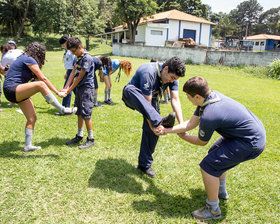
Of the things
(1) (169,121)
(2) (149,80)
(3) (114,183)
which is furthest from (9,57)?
(1) (169,121)

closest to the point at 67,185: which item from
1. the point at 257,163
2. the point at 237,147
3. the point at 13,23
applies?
the point at 237,147

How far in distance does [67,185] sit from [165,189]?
1.56 m

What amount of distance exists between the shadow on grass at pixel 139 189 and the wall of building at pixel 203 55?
2041cm

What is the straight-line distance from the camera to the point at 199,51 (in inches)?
955

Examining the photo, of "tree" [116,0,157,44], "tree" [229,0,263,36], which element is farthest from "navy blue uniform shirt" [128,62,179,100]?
"tree" [229,0,263,36]

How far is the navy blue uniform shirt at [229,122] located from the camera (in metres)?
2.51

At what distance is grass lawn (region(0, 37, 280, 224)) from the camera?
9.91 ft

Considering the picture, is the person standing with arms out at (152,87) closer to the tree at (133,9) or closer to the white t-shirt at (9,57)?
the white t-shirt at (9,57)

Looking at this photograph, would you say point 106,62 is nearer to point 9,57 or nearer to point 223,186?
point 9,57

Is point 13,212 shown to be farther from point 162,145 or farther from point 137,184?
point 162,145

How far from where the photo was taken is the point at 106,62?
7.95 m

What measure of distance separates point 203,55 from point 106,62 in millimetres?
18762

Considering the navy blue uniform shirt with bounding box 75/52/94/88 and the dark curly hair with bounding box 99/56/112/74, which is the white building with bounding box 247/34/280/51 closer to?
the dark curly hair with bounding box 99/56/112/74

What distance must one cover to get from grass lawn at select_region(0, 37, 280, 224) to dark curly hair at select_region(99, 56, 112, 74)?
10.0ft
